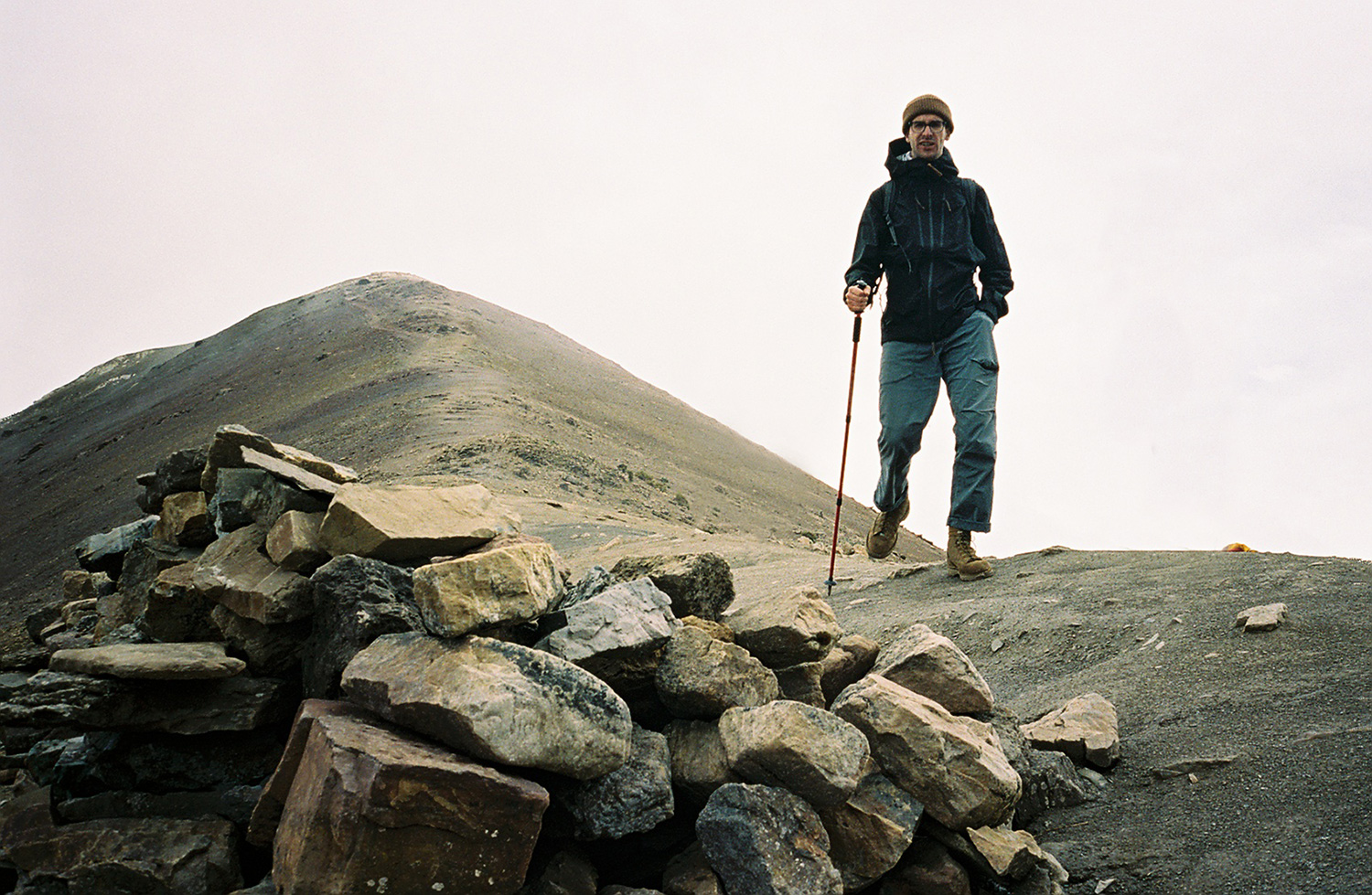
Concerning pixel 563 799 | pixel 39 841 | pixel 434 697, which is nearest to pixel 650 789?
pixel 563 799

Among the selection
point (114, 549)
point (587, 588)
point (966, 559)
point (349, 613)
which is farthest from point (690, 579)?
point (114, 549)

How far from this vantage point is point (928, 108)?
5613mm

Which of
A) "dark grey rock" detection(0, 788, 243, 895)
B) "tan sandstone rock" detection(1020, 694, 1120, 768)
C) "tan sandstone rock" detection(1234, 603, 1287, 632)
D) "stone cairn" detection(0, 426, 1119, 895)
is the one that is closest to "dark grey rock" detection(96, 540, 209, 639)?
"stone cairn" detection(0, 426, 1119, 895)

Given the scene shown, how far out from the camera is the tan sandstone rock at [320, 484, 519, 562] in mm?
3145

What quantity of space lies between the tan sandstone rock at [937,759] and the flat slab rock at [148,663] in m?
2.30

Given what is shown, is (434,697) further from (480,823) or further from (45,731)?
(45,731)

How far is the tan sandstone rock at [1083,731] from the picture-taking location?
123 inches

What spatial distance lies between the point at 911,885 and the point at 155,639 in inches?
129

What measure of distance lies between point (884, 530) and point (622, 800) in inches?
164

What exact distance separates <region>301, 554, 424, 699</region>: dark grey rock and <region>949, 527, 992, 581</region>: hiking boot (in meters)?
3.92

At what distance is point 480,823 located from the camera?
2268mm

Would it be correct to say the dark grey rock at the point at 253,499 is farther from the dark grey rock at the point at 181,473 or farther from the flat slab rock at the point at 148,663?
the dark grey rock at the point at 181,473

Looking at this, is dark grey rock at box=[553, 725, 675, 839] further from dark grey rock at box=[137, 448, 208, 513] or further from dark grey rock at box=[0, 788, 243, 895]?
dark grey rock at box=[137, 448, 208, 513]

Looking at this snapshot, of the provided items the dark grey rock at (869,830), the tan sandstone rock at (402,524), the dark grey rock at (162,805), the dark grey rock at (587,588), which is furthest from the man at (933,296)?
the dark grey rock at (162,805)
